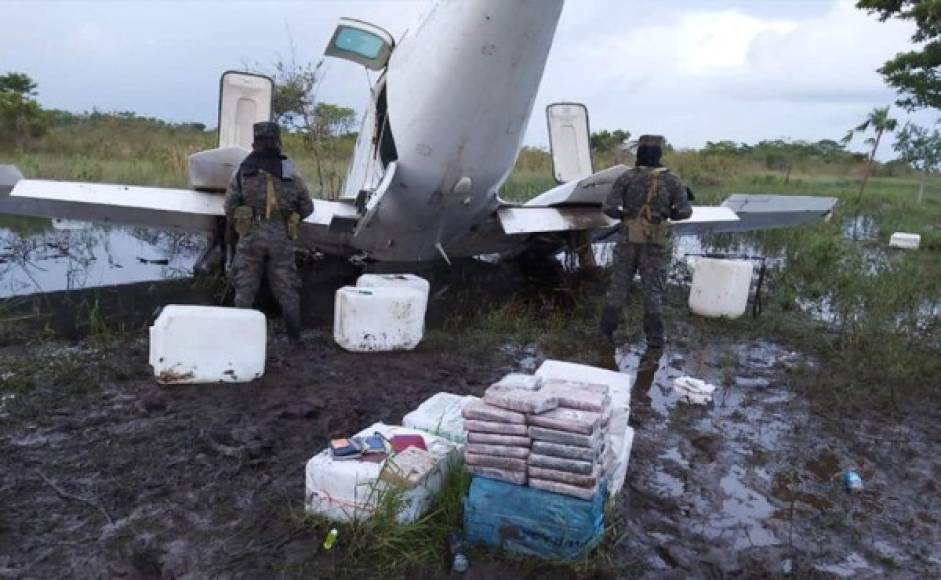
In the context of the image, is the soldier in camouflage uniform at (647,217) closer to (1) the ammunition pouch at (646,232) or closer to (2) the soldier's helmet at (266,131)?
(1) the ammunition pouch at (646,232)

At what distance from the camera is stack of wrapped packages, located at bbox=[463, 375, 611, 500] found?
296cm

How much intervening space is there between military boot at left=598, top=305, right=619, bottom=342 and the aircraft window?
340 cm

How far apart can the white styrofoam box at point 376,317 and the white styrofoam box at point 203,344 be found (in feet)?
3.21

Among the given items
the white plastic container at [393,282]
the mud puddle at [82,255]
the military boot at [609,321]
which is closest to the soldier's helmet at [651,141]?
the military boot at [609,321]

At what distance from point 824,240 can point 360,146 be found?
7.96m

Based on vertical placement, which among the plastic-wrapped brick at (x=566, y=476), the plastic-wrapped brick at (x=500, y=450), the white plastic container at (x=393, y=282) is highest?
the white plastic container at (x=393, y=282)

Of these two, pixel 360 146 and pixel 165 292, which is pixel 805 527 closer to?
pixel 360 146

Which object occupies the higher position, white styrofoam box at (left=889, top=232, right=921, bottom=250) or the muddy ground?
white styrofoam box at (left=889, top=232, right=921, bottom=250)

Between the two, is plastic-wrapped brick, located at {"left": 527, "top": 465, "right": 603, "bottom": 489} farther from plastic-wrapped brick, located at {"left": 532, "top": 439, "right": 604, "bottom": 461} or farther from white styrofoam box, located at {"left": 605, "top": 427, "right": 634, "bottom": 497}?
white styrofoam box, located at {"left": 605, "top": 427, "right": 634, "bottom": 497}

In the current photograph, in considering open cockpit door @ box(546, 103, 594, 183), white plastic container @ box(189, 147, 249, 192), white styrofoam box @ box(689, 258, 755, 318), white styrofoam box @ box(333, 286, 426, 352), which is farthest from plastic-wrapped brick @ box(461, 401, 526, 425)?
open cockpit door @ box(546, 103, 594, 183)

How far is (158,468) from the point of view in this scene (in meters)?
3.80

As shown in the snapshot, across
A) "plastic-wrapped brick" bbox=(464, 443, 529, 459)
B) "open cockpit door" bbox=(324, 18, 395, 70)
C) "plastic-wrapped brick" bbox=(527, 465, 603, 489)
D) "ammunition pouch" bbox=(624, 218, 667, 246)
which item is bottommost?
"plastic-wrapped brick" bbox=(527, 465, 603, 489)

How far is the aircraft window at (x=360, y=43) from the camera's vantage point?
6.84 metres

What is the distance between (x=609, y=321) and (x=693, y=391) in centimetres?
162
